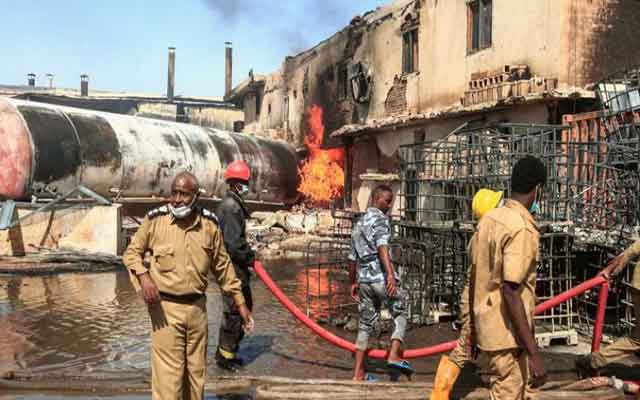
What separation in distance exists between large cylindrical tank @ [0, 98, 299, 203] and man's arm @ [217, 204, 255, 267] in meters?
10.7

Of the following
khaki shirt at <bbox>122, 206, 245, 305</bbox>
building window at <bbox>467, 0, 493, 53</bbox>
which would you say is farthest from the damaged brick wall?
khaki shirt at <bbox>122, 206, 245, 305</bbox>

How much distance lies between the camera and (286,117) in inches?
1176

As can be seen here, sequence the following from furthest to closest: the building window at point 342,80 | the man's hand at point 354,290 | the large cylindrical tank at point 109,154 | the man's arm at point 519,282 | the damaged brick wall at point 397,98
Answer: the building window at point 342,80 < the damaged brick wall at point 397,98 < the large cylindrical tank at point 109,154 < the man's hand at point 354,290 < the man's arm at point 519,282

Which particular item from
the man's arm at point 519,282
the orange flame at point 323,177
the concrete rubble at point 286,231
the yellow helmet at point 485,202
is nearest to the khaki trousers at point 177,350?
the man's arm at point 519,282

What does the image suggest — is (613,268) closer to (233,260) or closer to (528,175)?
(528,175)

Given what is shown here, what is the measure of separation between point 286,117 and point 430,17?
12.2 metres

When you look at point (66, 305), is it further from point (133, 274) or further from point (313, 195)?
point (313, 195)

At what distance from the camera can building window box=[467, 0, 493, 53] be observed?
16172 millimetres

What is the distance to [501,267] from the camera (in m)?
3.46

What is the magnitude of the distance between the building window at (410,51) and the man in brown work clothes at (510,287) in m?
16.8

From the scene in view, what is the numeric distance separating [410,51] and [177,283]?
56.7 feet

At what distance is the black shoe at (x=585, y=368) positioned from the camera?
5.64 metres

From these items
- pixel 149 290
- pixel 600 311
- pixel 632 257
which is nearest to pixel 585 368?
pixel 600 311

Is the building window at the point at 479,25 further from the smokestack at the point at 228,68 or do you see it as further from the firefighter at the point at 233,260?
the smokestack at the point at 228,68
